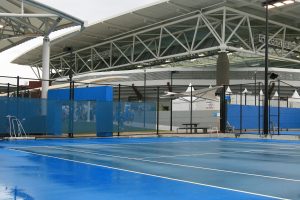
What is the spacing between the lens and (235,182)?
26.7ft

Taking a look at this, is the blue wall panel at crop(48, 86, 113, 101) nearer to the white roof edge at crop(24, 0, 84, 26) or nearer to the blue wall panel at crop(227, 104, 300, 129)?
the white roof edge at crop(24, 0, 84, 26)

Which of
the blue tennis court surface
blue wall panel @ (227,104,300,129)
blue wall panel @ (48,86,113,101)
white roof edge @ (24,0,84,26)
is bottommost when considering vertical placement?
the blue tennis court surface

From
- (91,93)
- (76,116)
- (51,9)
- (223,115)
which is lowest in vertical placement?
(76,116)

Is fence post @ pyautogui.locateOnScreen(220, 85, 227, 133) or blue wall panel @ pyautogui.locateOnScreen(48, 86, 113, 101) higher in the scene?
blue wall panel @ pyautogui.locateOnScreen(48, 86, 113, 101)

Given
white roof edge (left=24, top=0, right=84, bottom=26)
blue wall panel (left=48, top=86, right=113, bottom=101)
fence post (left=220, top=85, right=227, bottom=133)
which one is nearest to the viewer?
white roof edge (left=24, top=0, right=84, bottom=26)

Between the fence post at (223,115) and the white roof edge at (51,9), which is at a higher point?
the white roof edge at (51,9)

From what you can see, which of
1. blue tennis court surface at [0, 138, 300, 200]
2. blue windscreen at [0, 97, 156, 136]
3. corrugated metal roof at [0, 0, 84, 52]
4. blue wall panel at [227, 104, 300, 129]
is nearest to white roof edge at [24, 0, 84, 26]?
corrugated metal roof at [0, 0, 84, 52]

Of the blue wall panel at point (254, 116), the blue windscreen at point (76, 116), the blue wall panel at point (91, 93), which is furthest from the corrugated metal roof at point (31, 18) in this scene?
the blue wall panel at point (254, 116)

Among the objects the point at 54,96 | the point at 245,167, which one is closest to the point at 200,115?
the point at 54,96

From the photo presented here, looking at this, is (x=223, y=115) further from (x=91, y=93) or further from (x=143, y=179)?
(x=143, y=179)

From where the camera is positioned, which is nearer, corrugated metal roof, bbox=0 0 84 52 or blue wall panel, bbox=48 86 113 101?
blue wall panel, bbox=48 86 113 101

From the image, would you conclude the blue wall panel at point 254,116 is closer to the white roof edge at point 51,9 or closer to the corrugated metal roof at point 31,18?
the white roof edge at point 51,9

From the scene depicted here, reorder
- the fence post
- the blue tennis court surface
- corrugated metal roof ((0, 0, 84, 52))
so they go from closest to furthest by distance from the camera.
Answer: the blue tennis court surface → corrugated metal roof ((0, 0, 84, 52)) → the fence post

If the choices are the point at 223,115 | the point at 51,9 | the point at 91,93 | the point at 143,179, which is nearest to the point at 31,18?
the point at 51,9
